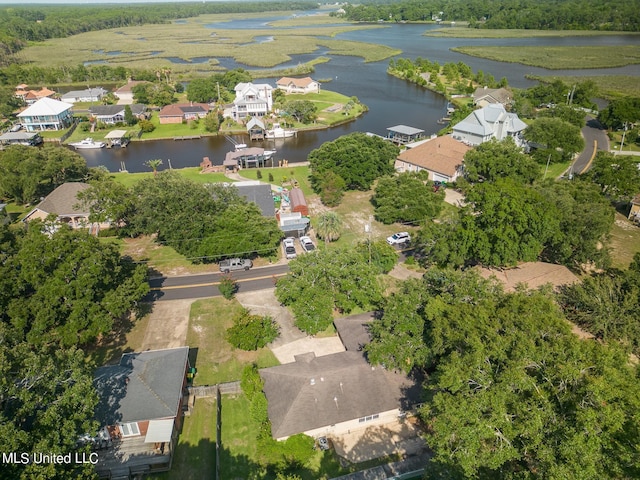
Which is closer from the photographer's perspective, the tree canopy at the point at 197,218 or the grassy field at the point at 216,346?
the grassy field at the point at 216,346

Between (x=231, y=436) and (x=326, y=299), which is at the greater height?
(x=326, y=299)

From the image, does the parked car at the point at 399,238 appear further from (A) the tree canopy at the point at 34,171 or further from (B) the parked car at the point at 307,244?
(A) the tree canopy at the point at 34,171

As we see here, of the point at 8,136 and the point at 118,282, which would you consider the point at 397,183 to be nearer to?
the point at 118,282

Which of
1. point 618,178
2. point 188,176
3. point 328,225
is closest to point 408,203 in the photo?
point 328,225

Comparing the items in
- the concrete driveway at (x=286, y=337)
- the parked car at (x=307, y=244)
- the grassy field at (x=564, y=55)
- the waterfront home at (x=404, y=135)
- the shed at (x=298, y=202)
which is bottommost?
the concrete driveway at (x=286, y=337)

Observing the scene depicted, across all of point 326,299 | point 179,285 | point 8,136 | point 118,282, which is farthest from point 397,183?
point 8,136

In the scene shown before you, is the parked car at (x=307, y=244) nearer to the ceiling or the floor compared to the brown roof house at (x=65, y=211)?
nearer to the floor

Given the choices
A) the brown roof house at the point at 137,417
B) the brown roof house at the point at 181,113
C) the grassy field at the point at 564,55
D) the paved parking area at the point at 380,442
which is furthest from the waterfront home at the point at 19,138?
the grassy field at the point at 564,55

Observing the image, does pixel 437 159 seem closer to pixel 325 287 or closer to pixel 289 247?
pixel 289 247
